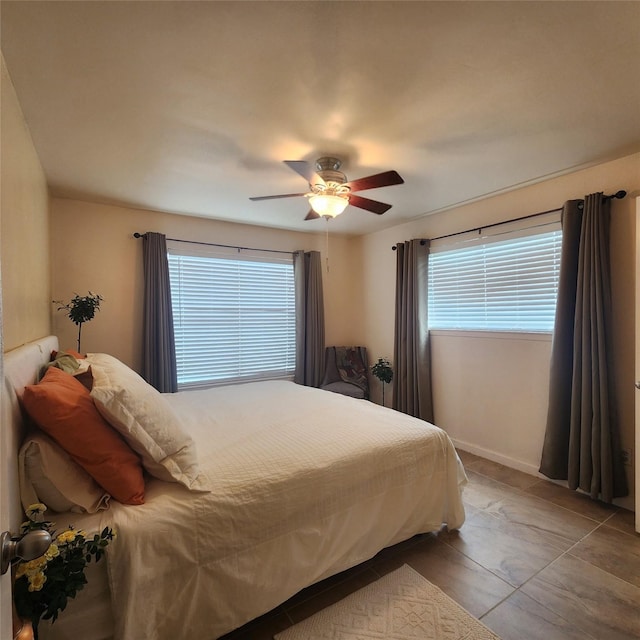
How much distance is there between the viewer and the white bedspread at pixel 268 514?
126cm

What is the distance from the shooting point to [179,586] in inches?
51.8

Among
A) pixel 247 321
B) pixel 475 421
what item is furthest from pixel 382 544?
pixel 247 321

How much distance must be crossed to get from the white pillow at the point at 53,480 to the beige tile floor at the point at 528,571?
927mm

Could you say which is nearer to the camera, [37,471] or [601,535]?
[37,471]

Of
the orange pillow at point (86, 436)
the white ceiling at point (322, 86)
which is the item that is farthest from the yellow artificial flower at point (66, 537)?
the white ceiling at point (322, 86)

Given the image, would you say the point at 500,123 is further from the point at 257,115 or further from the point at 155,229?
the point at 155,229

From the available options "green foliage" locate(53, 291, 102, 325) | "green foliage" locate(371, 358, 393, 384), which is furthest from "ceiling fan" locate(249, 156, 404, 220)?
"green foliage" locate(371, 358, 393, 384)

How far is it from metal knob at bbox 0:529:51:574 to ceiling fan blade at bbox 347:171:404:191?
214 centimetres

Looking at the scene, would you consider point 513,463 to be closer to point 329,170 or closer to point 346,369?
point 346,369

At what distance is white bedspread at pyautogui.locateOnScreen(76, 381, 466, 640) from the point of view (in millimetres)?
1265

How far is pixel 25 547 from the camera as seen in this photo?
640 millimetres

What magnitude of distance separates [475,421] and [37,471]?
11.2 feet

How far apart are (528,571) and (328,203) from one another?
2430mm

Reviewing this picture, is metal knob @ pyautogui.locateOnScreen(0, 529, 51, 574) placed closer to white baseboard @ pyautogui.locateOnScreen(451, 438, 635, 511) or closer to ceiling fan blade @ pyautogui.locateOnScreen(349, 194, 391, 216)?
ceiling fan blade @ pyautogui.locateOnScreen(349, 194, 391, 216)
